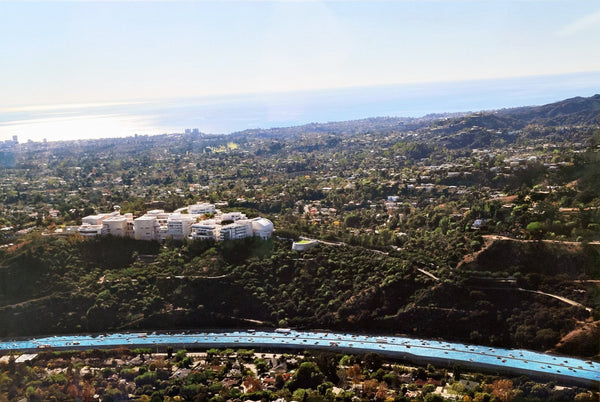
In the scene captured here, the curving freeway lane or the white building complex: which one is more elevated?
the white building complex

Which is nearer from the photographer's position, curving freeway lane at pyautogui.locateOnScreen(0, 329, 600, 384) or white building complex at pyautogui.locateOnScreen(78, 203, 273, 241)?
curving freeway lane at pyautogui.locateOnScreen(0, 329, 600, 384)

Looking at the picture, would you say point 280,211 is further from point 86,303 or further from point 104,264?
point 86,303

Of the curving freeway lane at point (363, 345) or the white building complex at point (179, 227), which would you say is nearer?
the curving freeway lane at point (363, 345)

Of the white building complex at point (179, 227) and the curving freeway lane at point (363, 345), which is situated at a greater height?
the white building complex at point (179, 227)

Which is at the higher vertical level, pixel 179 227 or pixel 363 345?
pixel 179 227
